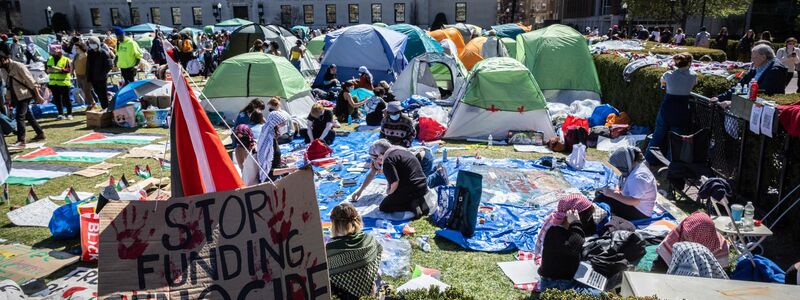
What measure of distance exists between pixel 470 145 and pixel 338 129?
9.24ft

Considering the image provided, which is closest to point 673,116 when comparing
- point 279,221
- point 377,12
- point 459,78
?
point 459,78

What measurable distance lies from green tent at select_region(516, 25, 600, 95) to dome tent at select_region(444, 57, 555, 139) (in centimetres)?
310

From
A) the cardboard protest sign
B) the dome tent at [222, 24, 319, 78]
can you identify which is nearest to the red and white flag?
the cardboard protest sign

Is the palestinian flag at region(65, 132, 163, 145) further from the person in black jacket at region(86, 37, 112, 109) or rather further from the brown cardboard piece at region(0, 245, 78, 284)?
the brown cardboard piece at region(0, 245, 78, 284)

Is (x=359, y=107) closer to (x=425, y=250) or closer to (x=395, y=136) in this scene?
(x=395, y=136)

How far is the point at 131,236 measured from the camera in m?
3.08

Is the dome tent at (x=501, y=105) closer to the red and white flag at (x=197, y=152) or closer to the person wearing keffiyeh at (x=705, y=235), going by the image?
the person wearing keffiyeh at (x=705, y=235)

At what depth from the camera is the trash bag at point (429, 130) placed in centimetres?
1040

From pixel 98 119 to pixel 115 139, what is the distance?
1.27m

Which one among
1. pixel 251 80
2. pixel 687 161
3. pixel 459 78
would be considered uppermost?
pixel 251 80

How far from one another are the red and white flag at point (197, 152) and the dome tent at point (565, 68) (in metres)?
10.4

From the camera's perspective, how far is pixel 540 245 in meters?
5.02

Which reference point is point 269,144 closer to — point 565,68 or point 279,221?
point 279,221

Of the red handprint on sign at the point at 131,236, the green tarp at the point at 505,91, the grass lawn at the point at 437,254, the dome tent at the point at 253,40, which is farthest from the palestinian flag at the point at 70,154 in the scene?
the dome tent at the point at 253,40
